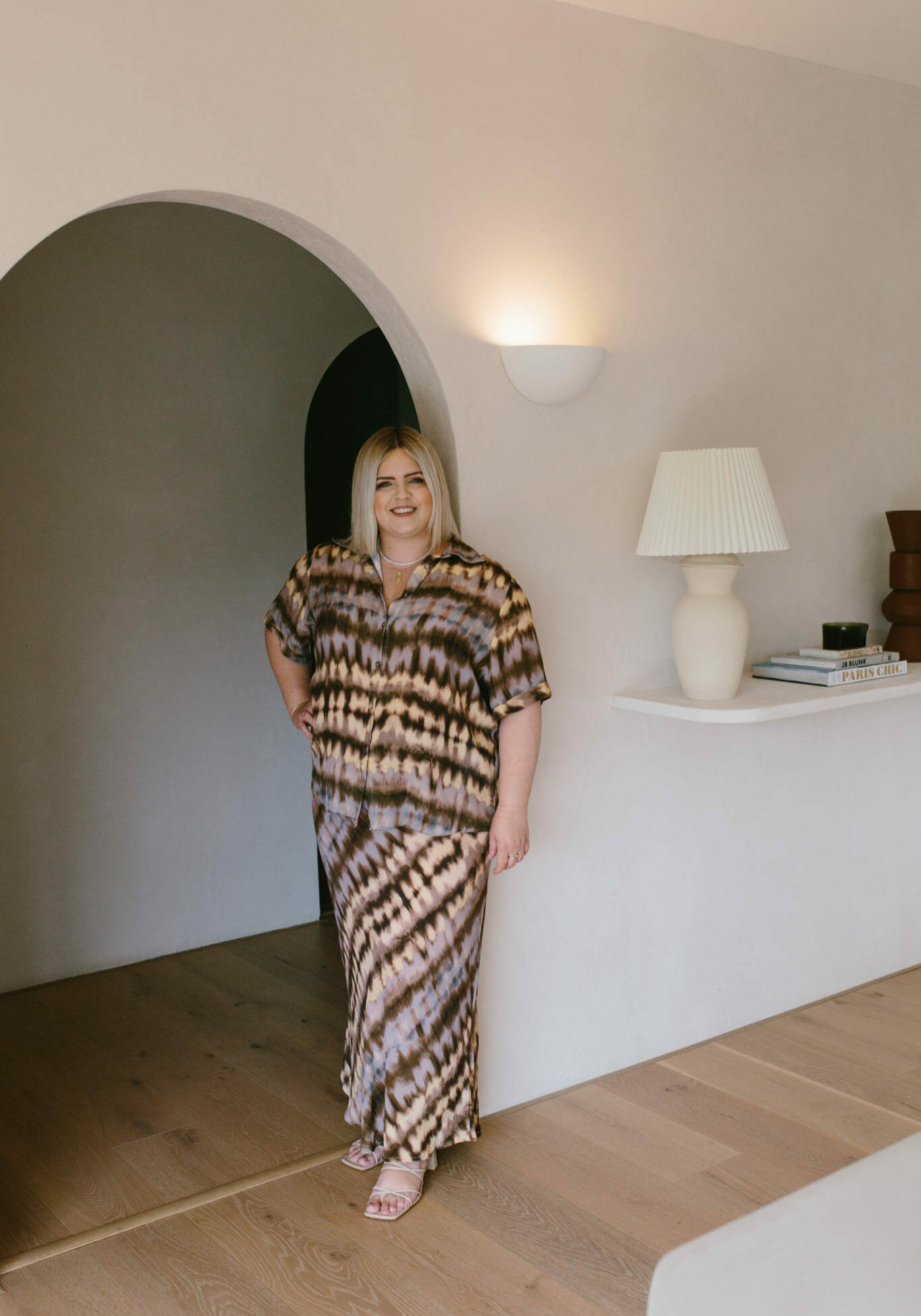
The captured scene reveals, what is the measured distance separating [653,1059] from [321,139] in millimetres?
2340

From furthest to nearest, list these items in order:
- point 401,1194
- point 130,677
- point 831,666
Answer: point 130,677, point 831,666, point 401,1194

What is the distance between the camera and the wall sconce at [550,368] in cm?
260

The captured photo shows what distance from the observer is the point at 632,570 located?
9.61 ft

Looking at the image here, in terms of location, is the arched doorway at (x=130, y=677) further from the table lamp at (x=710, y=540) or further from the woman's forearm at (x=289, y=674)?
the table lamp at (x=710, y=540)

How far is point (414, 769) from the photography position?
2.40 metres

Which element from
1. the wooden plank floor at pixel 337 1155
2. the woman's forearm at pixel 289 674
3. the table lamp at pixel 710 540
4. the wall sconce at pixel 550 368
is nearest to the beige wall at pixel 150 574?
the wooden plank floor at pixel 337 1155

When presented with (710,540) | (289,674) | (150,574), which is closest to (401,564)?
(289,674)

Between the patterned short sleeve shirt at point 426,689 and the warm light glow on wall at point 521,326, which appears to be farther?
the warm light glow on wall at point 521,326

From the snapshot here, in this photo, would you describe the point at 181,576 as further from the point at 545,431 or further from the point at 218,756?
the point at 545,431

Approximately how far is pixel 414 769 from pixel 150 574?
68.8 inches

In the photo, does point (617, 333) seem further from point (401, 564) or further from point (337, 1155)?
point (337, 1155)

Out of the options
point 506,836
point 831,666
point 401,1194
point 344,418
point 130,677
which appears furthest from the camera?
point 344,418

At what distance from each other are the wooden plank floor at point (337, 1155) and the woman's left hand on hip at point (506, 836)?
670mm

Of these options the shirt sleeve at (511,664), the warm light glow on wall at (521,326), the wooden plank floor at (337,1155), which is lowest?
the wooden plank floor at (337,1155)
